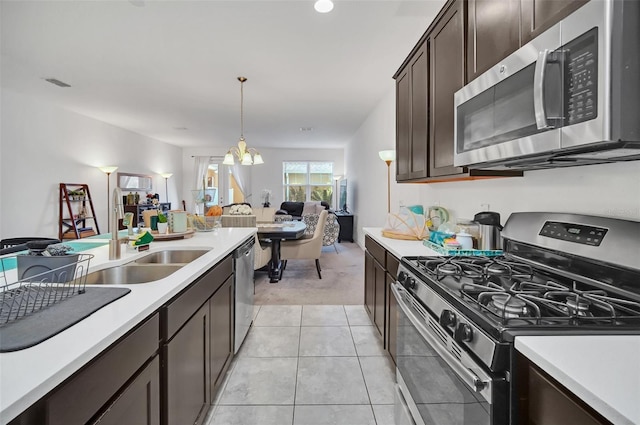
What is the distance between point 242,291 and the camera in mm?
2328

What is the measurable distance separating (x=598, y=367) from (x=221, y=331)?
1700 mm

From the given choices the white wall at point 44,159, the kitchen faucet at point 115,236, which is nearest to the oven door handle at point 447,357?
the kitchen faucet at point 115,236

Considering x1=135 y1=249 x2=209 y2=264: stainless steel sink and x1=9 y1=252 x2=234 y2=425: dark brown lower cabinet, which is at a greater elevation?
x1=135 y1=249 x2=209 y2=264: stainless steel sink

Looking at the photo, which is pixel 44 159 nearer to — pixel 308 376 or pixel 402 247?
pixel 308 376

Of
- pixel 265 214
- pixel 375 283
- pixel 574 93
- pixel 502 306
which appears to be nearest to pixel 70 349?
pixel 502 306

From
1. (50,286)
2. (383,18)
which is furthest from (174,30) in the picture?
(50,286)

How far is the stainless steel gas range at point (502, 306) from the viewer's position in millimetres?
760

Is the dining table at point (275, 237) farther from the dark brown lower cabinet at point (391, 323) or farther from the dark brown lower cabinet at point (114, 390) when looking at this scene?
the dark brown lower cabinet at point (114, 390)

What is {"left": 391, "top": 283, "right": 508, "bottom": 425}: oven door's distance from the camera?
79 cm

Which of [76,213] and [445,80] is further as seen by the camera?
[76,213]

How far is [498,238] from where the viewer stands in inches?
67.3

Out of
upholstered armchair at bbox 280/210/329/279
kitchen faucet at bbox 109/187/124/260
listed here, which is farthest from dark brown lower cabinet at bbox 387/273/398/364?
upholstered armchair at bbox 280/210/329/279

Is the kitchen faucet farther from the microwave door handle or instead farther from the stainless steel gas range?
the microwave door handle

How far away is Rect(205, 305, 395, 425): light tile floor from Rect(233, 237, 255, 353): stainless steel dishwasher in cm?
17
